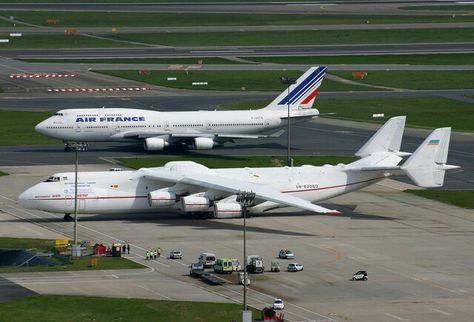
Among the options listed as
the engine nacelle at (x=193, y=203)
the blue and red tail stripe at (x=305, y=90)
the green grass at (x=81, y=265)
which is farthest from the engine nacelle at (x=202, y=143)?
the green grass at (x=81, y=265)

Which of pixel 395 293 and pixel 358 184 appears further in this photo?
pixel 358 184

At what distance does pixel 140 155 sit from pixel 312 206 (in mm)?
49430

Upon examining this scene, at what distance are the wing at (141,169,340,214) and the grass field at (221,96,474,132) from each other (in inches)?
2530

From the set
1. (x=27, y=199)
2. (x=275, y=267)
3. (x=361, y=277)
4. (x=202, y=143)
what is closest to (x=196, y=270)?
(x=275, y=267)

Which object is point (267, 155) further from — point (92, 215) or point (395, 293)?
point (395, 293)

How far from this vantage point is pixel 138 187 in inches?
4274

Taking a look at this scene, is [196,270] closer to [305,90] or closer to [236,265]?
[236,265]

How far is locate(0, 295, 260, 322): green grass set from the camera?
75.5 meters

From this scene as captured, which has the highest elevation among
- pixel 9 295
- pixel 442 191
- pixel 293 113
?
pixel 293 113

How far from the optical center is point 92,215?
366 ft

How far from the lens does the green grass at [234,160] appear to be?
139 m

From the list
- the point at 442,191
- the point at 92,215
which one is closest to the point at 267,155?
the point at 442,191

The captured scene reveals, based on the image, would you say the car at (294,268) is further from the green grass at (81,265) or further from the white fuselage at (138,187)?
the white fuselage at (138,187)

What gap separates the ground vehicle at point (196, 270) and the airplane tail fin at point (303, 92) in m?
64.4
